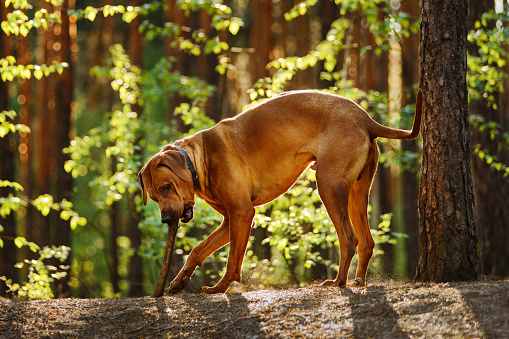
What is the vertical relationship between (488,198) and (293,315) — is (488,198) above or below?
above

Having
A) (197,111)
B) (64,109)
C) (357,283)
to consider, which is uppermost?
(64,109)

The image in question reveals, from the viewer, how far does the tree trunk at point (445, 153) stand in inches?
215

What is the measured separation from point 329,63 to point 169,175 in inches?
197

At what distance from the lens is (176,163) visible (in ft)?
18.4

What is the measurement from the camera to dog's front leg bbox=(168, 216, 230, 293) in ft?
18.7

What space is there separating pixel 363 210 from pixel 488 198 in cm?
455

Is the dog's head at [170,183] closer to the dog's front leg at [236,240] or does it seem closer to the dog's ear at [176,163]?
the dog's ear at [176,163]

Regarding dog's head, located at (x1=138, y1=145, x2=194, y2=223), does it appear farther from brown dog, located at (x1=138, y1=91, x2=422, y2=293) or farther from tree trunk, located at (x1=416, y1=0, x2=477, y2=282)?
tree trunk, located at (x1=416, y1=0, x2=477, y2=282)

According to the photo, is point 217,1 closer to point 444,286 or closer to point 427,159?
point 427,159

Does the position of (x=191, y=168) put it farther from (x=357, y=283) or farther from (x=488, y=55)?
(x=488, y=55)

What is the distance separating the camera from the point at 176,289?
225 inches

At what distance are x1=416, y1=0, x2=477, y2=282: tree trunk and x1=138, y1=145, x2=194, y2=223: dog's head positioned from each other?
2370mm

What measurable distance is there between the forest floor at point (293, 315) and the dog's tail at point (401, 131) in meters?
1.45

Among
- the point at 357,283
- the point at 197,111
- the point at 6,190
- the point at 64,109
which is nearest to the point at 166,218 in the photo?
the point at 357,283
